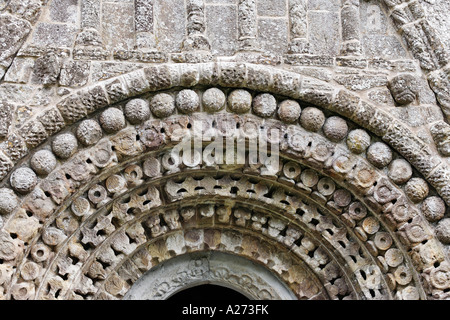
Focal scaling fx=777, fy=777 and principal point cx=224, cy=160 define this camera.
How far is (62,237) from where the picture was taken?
517cm

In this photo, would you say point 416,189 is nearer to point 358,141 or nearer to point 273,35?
point 358,141

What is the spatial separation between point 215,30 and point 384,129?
1383 mm

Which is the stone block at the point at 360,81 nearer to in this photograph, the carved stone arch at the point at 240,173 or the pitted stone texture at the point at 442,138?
the carved stone arch at the point at 240,173

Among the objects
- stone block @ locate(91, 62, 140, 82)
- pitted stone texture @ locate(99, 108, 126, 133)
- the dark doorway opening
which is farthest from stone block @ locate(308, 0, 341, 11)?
the dark doorway opening

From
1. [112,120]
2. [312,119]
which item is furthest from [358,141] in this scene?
[112,120]

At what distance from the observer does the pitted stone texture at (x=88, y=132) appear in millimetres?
5211

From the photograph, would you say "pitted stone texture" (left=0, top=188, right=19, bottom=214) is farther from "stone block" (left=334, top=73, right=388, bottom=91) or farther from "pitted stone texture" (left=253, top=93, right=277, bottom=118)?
"stone block" (left=334, top=73, right=388, bottom=91)

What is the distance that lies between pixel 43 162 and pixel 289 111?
1708mm

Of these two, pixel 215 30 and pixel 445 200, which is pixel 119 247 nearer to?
pixel 215 30

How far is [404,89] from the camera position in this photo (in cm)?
546

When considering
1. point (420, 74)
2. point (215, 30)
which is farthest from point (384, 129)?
point (215, 30)

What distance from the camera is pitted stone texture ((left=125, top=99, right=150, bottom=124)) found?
17.4ft

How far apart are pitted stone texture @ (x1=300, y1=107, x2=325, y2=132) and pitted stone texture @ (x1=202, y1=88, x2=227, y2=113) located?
1.89 ft

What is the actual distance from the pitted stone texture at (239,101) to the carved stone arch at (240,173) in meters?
0.02
